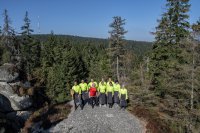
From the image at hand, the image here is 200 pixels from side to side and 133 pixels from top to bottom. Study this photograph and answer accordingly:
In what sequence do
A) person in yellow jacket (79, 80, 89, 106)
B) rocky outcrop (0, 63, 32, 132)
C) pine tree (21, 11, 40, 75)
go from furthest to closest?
pine tree (21, 11, 40, 75) < rocky outcrop (0, 63, 32, 132) < person in yellow jacket (79, 80, 89, 106)

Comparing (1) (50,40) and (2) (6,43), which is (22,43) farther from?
(1) (50,40)

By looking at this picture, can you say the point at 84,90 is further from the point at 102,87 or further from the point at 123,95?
the point at 123,95

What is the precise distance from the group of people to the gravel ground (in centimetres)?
62

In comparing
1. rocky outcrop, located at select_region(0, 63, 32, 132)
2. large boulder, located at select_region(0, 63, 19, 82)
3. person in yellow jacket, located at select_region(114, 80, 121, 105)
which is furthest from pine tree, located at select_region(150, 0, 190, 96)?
large boulder, located at select_region(0, 63, 19, 82)

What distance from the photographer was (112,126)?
60.2 feet

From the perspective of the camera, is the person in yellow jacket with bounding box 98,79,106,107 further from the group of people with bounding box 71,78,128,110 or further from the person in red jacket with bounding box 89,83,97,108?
the person in red jacket with bounding box 89,83,97,108

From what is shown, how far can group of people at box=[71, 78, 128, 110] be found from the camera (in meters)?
20.4

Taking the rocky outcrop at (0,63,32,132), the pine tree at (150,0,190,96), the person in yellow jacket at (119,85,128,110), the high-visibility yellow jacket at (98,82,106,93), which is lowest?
the rocky outcrop at (0,63,32,132)

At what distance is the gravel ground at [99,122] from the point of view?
17.8 m

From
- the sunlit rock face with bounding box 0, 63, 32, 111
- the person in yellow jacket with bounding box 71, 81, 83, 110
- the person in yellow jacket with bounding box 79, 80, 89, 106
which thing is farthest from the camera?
the sunlit rock face with bounding box 0, 63, 32, 111

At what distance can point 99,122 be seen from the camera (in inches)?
739

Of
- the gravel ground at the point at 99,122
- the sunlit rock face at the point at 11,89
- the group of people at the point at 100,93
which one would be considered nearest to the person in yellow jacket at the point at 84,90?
the group of people at the point at 100,93

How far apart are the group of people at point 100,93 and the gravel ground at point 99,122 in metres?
0.62

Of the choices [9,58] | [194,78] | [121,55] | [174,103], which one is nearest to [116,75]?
[121,55]
